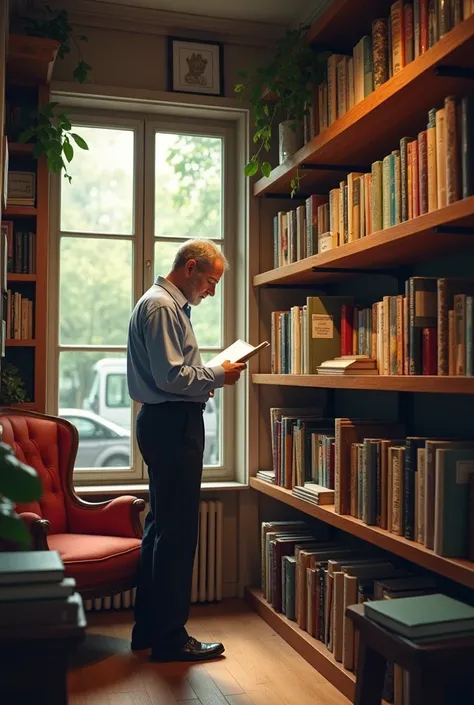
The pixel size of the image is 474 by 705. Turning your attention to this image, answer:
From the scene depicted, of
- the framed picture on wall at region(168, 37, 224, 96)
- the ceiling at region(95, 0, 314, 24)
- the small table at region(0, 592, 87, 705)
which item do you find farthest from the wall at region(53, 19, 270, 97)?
the small table at region(0, 592, 87, 705)

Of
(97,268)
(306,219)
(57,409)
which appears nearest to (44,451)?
(57,409)

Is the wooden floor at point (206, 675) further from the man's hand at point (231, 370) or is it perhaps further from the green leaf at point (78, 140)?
the green leaf at point (78, 140)

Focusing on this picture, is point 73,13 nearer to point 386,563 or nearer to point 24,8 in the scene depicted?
point 24,8

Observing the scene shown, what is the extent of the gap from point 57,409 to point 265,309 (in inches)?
46.0

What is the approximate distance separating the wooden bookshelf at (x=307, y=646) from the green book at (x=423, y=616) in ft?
2.97

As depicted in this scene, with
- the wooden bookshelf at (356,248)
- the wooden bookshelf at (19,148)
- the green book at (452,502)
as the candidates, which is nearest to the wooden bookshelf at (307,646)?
the wooden bookshelf at (356,248)

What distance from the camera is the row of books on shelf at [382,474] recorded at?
7.23 feet

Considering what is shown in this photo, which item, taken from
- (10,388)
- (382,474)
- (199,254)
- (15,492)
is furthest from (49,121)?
(15,492)

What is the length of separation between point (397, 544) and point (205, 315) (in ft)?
6.55

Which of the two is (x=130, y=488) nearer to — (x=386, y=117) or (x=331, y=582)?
(x=331, y=582)

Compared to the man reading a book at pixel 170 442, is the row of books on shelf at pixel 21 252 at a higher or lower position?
higher

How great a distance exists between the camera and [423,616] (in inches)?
71.4

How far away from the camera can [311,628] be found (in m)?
3.13

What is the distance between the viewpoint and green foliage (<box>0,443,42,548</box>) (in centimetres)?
91
